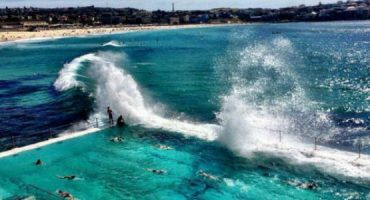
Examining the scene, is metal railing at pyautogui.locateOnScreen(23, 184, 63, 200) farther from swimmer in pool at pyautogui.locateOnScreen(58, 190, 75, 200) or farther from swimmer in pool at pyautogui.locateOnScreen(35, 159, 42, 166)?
swimmer in pool at pyautogui.locateOnScreen(35, 159, 42, 166)

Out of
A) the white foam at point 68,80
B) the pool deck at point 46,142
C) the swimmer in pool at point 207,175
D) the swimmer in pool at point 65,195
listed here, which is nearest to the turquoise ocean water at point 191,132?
the swimmer in pool at point 207,175

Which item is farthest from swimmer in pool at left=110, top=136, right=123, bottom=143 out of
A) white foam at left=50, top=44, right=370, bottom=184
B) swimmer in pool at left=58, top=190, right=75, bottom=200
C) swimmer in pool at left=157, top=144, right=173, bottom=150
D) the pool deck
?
swimmer in pool at left=58, top=190, right=75, bottom=200

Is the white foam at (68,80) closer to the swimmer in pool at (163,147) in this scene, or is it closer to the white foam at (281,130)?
the white foam at (281,130)

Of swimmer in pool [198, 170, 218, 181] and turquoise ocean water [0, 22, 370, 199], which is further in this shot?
swimmer in pool [198, 170, 218, 181]

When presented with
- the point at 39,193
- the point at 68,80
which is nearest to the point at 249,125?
the point at 39,193

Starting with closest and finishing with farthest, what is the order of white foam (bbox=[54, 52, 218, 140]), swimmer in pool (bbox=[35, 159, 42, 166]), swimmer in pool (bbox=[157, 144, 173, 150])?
swimmer in pool (bbox=[35, 159, 42, 166])
swimmer in pool (bbox=[157, 144, 173, 150])
white foam (bbox=[54, 52, 218, 140])

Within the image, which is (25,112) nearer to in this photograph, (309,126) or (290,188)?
(309,126)

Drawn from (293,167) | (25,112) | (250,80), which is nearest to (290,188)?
(293,167)

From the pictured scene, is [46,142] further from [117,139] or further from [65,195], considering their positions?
[65,195]
